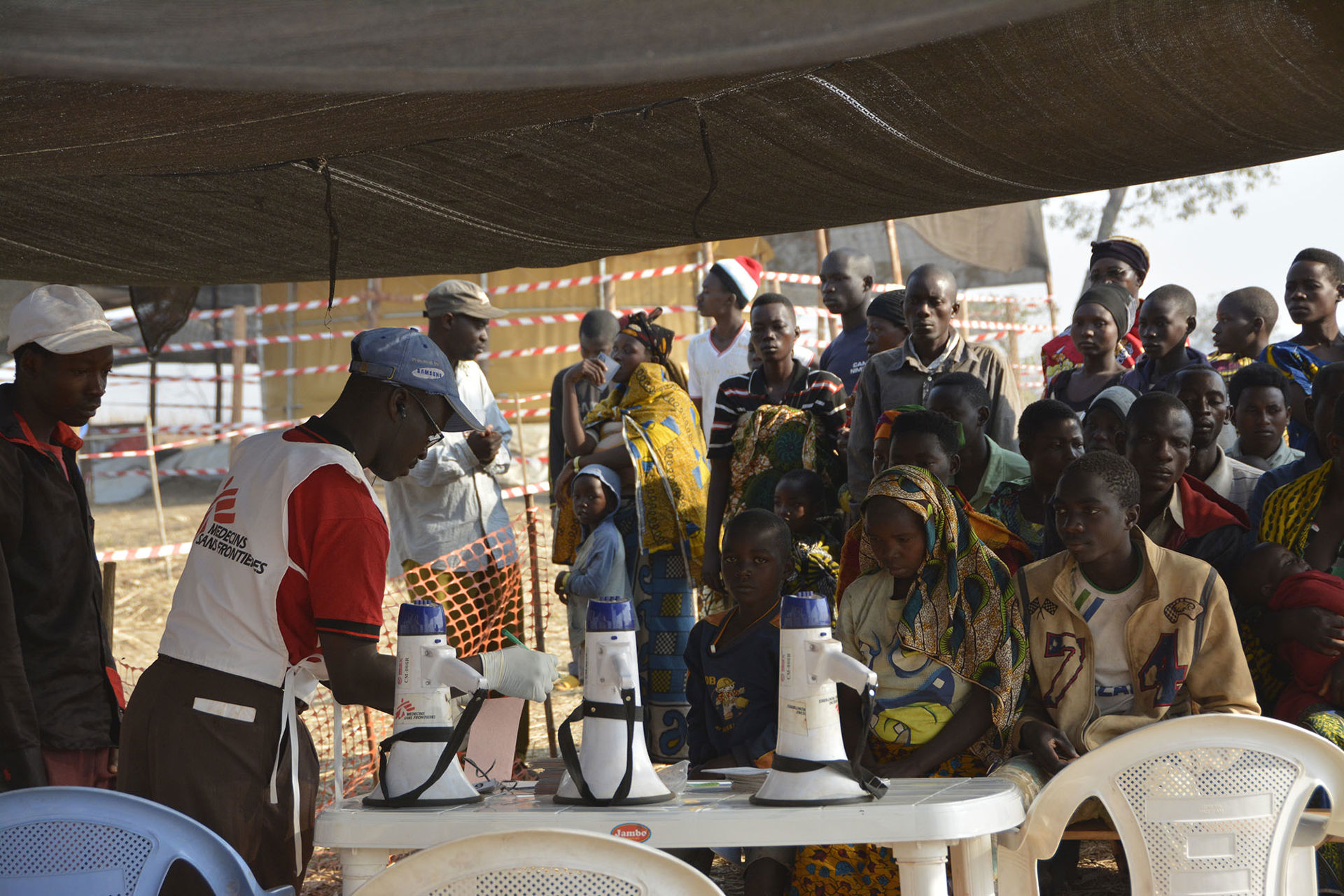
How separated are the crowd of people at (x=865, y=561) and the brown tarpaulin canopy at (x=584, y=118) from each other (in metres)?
0.57

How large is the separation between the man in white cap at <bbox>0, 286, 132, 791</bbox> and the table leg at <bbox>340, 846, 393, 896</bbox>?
1.22 m

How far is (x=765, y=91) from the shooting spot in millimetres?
2883

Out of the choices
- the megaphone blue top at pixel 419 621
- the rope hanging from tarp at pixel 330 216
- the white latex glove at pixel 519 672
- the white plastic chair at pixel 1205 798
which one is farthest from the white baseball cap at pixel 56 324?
the white plastic chair at pixel 1205 798

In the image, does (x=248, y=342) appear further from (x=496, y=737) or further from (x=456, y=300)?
(x=496, y=737)

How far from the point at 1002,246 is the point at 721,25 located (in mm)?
16181

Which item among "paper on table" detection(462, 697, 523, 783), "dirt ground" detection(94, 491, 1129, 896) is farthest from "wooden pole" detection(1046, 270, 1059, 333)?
"paper on table" detection(462, 697, 523, 783)

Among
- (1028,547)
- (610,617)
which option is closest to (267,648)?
(610,617)

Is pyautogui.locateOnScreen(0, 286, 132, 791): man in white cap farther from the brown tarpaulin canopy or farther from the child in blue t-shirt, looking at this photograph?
the child in blue t-shirt

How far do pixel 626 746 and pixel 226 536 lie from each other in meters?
1.05

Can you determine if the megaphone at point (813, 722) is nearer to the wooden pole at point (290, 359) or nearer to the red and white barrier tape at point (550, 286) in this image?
the red and white barrier tape at point (550, 286)

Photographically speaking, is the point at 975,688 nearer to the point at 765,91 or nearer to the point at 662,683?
the point at 765,91

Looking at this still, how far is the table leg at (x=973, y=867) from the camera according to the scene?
238cm

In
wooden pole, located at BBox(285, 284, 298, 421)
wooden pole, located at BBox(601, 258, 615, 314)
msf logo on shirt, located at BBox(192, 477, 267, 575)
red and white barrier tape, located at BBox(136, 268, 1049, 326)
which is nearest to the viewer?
msf logo on shirt, located at BBox(192, 477, 267, 575)

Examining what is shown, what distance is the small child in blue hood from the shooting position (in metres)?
5.95
